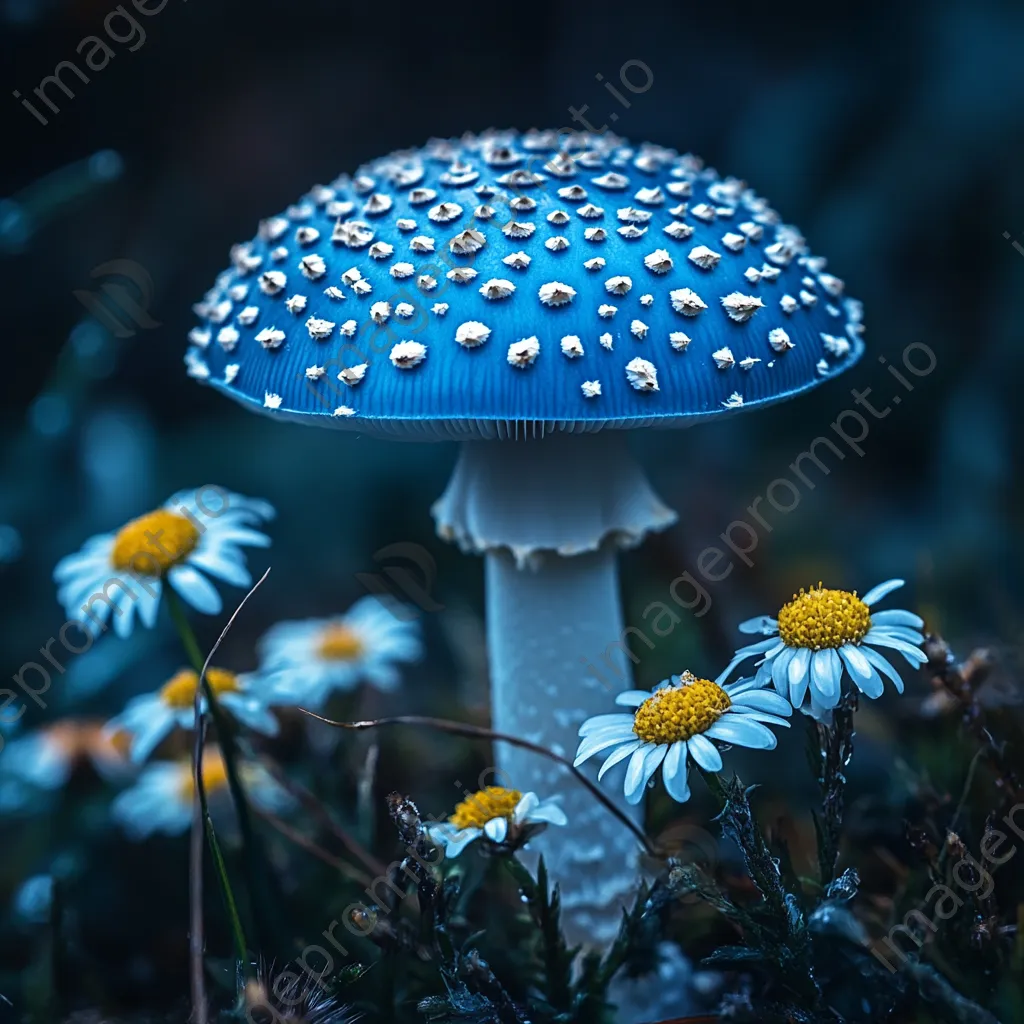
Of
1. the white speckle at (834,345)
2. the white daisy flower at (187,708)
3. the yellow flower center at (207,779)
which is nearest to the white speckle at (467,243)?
the white speckle at (834,345)

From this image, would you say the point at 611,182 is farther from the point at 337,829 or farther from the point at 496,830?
the point at 337,829

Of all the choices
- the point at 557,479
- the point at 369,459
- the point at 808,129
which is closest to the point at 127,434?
the point at 369,459

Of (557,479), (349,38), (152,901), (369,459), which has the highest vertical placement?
(349,38)

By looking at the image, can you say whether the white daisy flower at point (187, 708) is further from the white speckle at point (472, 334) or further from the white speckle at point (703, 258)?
the white speckle at point (703, 258)

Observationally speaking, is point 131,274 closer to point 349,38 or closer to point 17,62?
point 17,62

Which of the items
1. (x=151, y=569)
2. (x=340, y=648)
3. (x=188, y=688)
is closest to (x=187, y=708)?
(x=188, y=688)

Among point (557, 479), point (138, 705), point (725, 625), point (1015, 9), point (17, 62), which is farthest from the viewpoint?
point (17, 62)
